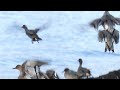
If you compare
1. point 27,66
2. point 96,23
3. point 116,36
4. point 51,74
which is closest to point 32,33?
point 27,66

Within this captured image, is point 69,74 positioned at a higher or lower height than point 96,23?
lower

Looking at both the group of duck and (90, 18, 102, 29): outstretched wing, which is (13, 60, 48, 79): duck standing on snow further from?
(90, 18, 102, 29): outstretched wing

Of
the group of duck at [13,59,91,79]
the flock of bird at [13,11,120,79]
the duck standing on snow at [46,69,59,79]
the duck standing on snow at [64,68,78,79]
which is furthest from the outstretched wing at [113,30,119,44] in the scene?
the duck standing on snow at [46,69,59,79]

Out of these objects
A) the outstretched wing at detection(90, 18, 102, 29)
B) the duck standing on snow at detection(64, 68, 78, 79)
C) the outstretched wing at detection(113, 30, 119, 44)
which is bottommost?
the duck standing on snow at detection(64, 68, 78, 79)

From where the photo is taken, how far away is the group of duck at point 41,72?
7.68ft

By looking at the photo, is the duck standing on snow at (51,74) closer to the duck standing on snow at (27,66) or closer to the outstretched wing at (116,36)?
the duck standing on snow at (27,66)

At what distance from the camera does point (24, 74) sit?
2.36 meters

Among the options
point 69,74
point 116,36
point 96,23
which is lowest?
point 69,74

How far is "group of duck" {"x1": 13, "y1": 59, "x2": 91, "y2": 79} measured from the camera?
2340mm

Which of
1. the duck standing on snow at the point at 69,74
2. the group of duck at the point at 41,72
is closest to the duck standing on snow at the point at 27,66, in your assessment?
the group of duck at the point at 41,72

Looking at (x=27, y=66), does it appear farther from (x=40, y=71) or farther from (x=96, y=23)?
(x=96, y=23)

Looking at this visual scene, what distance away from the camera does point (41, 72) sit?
2363mm
